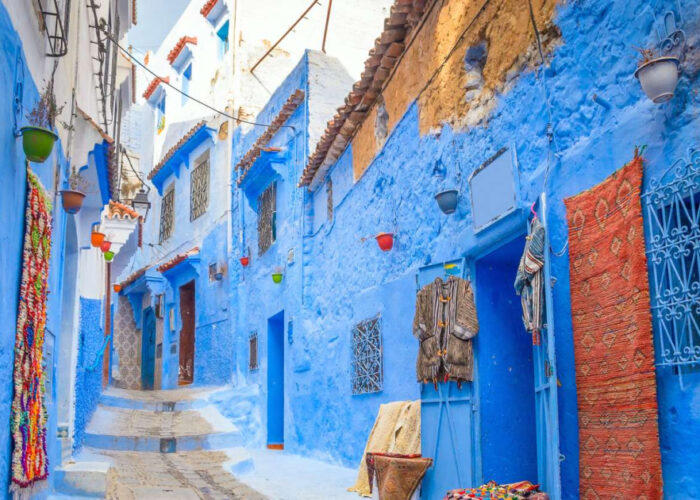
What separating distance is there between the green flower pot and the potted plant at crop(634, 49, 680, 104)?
144 inches

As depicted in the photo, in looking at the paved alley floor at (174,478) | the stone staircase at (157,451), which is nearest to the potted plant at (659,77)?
the paved alley floor at (174,478)

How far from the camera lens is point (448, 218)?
7121mm

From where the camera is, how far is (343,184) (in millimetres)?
11164

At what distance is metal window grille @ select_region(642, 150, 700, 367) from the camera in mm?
3754

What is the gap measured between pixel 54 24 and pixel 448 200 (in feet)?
12.4

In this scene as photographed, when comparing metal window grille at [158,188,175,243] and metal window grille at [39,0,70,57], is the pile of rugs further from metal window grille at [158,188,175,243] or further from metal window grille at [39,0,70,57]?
metal window grille at [158,188,175,243]

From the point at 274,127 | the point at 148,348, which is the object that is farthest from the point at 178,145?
the point at 148,348

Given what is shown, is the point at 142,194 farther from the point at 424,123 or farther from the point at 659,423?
the point at 659,423

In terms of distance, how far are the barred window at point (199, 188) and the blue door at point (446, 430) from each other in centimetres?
1354

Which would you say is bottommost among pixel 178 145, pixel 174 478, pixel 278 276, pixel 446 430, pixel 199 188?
→ pixel 174 478

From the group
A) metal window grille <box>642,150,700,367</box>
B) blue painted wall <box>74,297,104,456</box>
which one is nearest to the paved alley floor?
blue painted wall <box>74,297,104,456</box>

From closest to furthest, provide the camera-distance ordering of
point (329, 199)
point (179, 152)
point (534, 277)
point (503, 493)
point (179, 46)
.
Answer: point (534, 277) → point (503, 493) → point (329, 199) → point (179, 152) → point (179, 46)

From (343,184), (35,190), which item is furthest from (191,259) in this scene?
(35,190)

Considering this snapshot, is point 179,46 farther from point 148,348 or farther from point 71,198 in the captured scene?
point 71,198
